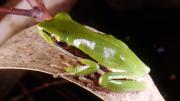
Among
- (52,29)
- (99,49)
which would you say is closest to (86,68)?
(99,49)

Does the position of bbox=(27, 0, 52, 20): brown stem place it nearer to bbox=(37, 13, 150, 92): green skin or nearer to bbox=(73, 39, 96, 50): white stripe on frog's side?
bbox=(37, 13, 150, 92): green skin

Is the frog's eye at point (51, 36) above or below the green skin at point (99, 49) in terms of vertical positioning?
below

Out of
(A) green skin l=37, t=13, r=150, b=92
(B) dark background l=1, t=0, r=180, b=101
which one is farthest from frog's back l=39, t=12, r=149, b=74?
(B) dark background l=1, t=0, r=180, b=101

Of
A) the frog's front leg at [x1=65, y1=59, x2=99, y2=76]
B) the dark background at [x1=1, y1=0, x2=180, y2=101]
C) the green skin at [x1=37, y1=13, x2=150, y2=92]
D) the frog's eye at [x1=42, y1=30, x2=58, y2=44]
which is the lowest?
the frog's front leg at [x1=65, y1=59, x2=99, y2=76]

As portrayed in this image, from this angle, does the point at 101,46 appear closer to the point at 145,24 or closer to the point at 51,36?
the point at 51,36

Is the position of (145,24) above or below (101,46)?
above

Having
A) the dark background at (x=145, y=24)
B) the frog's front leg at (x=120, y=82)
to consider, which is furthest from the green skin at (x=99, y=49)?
the dark background at (x=145, y=24)

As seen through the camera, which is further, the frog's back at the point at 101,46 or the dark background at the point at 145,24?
the dark background at the point at 145,24

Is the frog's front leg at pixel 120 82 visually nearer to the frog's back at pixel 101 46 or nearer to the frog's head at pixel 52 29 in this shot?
the frog's back at pixel 101 46
